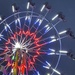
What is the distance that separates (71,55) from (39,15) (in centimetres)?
299

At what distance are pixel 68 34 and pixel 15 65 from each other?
11.7 feet

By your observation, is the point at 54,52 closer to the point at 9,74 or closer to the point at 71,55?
the point at 71,55

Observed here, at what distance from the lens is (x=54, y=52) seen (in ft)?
61.0

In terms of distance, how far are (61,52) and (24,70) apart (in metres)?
2.63

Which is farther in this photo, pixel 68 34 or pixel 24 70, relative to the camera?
pixel 68 34

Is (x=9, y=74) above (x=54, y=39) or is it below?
below

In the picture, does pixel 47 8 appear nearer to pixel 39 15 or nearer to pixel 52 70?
pixel 39 15

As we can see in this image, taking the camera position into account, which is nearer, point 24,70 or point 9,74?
point 24,70

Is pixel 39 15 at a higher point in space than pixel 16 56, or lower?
higher

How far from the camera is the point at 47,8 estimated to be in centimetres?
1928

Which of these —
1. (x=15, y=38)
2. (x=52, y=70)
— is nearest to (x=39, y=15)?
(x=15, y=38)

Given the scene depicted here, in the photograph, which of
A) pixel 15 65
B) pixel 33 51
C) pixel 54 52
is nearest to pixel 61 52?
pixel 54 52

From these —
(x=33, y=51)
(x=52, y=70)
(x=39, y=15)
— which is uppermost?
(x=39, y=15)

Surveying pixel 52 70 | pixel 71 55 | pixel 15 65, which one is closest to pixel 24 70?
pixel 15 65
